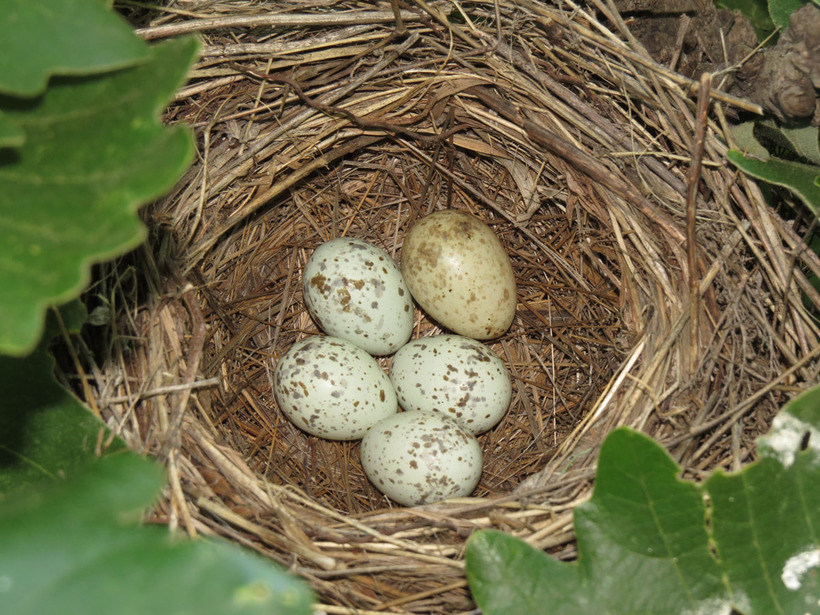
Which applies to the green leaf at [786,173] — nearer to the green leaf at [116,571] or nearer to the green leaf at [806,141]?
the green leaf at [806,141]

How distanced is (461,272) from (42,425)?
1130 millimetres

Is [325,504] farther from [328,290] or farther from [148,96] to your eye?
[148,96]

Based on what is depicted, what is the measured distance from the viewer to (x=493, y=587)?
4.04ft

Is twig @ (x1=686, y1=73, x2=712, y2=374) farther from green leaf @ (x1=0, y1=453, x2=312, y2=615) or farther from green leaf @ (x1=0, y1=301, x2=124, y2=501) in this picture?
green leaf @ (x1=0, y1=301, x2=124, y2=501)

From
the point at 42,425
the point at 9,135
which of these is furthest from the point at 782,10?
the point at 42,425

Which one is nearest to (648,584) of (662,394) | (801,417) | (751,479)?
(751,479)

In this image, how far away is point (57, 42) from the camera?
0.93 m

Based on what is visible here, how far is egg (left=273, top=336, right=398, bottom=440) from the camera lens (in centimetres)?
191

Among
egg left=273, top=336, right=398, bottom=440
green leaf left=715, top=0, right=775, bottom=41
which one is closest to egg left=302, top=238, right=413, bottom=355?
egg left=273, top=336, right=398, bottom=440

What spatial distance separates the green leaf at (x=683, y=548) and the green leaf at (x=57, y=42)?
949 mm

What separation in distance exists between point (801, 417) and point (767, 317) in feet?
1.98

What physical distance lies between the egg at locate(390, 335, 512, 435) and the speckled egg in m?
0.09

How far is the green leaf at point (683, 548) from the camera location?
119cm

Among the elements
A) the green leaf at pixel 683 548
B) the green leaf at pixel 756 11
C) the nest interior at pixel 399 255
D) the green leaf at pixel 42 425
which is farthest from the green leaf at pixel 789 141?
the green leaf at pixel 42 425
